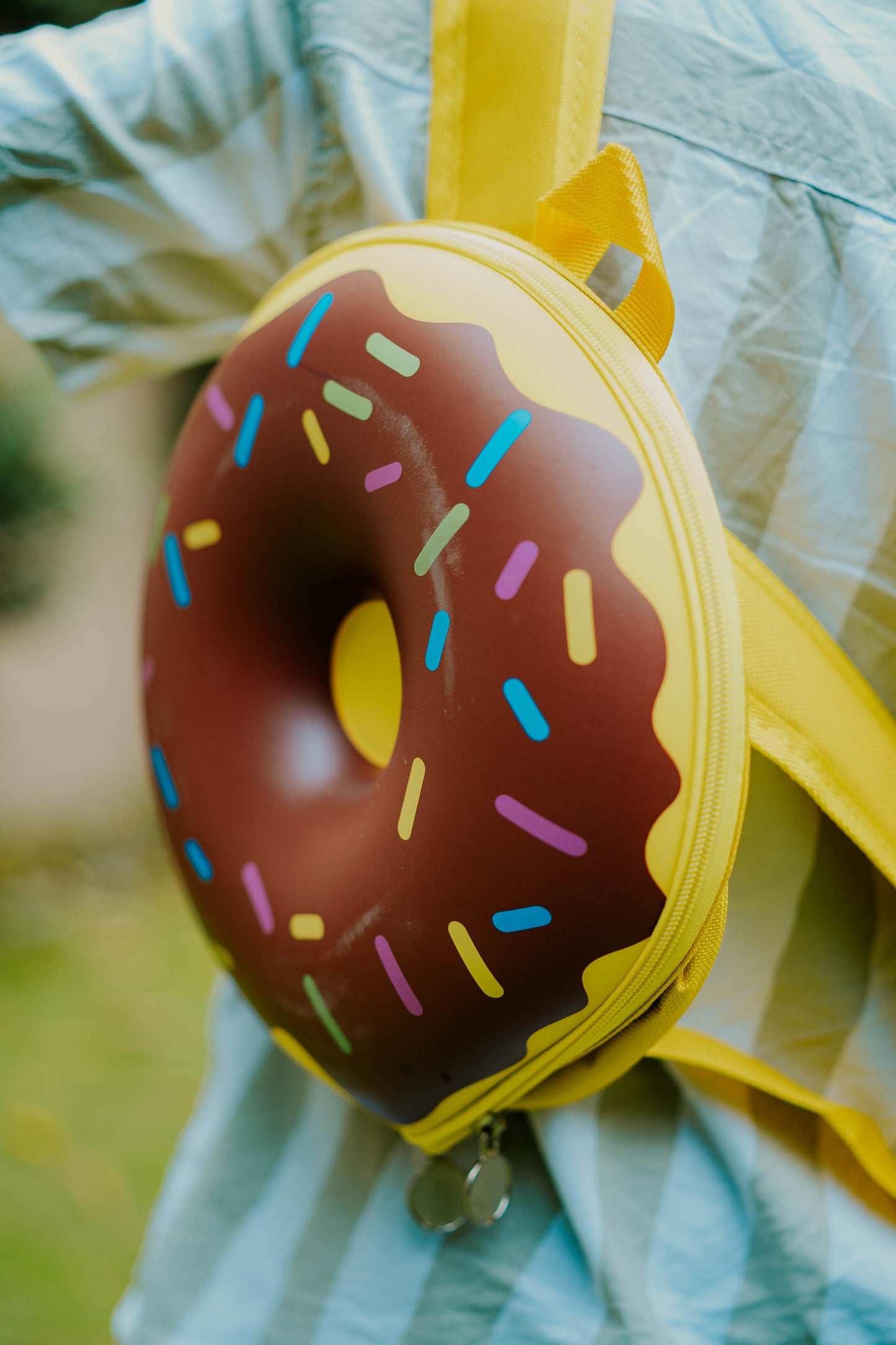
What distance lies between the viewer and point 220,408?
1.73ft

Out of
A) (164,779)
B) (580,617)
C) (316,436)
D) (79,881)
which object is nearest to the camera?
(580,617)

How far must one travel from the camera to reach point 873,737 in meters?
0.48

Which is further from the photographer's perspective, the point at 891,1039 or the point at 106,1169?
the point at 106,1169

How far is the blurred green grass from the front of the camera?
1162 mm

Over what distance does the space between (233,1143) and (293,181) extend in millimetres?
624

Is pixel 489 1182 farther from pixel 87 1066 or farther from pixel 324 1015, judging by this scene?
pixel 87 1066

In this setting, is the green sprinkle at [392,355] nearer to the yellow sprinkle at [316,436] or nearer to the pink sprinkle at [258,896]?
the yellow sprinkle at [316,436]

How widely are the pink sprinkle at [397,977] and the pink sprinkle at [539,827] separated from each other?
0.33 ft

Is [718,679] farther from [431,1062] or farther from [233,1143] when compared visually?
[233,1143]

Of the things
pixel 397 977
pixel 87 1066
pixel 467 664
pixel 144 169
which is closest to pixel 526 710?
pixel 467 664

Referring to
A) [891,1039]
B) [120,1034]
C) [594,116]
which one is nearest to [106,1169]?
[120,1034]

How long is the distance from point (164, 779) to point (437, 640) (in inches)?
10.0

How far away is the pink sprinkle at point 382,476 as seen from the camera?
415 millimetres

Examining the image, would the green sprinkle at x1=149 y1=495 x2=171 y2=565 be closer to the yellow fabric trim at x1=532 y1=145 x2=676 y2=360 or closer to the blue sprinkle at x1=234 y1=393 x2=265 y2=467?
the blue sprinkle at x1=234 y1=393 x2=265 y2=467
